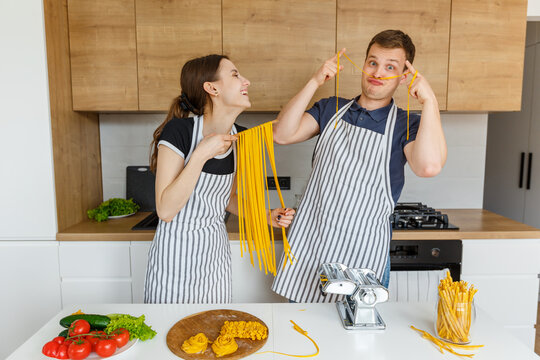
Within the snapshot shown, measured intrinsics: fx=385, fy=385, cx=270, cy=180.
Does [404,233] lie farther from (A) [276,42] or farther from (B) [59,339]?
(B) [59,339]

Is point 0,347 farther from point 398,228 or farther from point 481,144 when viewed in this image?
point 481,144

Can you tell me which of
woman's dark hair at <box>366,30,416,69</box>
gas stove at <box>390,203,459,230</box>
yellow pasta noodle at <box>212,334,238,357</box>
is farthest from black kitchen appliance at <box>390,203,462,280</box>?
yellow pasta noodle at <box>212,334,238,357</box>

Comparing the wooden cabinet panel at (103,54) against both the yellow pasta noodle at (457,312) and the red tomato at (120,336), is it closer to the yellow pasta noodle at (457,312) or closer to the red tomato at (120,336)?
the red tomato at (120,336)

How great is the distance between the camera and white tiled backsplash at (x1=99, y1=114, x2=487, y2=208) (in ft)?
8.58

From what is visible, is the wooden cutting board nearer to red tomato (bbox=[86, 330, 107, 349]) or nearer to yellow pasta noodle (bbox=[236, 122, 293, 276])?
red tomato (bbox=[86, 330, 107, 349])

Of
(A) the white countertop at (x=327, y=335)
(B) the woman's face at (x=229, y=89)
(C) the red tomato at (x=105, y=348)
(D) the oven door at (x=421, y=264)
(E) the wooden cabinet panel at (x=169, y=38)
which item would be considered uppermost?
(E) the wooden cabinet panel at (x=169, y=38)

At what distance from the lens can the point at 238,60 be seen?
2.22m

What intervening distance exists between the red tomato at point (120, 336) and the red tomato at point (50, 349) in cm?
13

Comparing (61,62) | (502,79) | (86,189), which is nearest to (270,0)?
(61,62)

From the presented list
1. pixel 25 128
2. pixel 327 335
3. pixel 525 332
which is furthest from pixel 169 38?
pixel 525 332

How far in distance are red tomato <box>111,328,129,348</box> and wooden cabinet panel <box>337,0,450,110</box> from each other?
174cm

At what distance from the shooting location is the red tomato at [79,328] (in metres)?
0.96

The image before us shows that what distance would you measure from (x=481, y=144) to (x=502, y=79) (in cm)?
55

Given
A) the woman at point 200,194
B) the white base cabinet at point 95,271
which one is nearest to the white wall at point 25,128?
the white base cabinet at point 95,271
